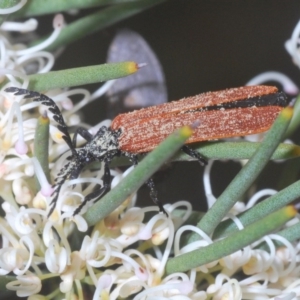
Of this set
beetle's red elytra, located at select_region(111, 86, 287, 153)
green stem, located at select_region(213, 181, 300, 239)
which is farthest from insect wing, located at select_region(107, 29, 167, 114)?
green stem, located at select_region(213, 181, 300, 239)

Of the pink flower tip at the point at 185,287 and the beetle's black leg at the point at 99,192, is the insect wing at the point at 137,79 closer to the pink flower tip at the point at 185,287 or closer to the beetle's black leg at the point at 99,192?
the beetle's black leg at the point at 99,192

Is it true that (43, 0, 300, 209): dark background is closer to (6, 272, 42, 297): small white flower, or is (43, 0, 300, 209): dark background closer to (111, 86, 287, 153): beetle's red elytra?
(111, 86, 287, 153): beetle's red elytra

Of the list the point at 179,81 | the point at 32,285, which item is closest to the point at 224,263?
the point at 32,285

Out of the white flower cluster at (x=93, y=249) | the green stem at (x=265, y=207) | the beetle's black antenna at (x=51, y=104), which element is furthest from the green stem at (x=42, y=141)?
the green stem at (x=265, y=207)

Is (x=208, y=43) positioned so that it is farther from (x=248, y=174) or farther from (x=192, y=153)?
(x=248, y=174)

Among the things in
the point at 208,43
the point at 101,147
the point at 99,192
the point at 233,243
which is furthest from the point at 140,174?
the point at 208,43

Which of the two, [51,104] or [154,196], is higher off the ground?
[51,104]

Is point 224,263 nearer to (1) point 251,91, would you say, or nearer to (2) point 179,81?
(1) point 251,91
